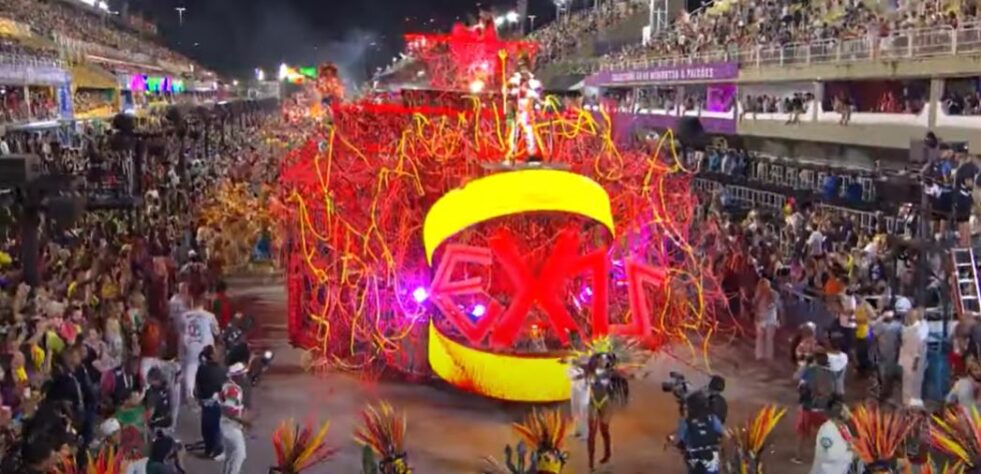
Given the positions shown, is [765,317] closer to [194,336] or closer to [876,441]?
[876,441]

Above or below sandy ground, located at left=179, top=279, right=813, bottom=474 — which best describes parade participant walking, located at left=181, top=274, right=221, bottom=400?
above

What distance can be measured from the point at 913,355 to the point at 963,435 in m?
3.93

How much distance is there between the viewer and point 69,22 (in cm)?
Result: 6731

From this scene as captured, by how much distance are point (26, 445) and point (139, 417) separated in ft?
6.48

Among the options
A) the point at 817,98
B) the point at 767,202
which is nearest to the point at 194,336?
the point at 767,202

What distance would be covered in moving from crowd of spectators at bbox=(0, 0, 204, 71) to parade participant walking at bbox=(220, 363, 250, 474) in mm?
38270

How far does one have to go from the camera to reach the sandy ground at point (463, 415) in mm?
11641

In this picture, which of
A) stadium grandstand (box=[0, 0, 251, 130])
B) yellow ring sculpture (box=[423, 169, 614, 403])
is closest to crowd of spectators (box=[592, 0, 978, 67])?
yellow ring sculpture (box=[423, 169, 614, 403])

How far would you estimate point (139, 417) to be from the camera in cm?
1022

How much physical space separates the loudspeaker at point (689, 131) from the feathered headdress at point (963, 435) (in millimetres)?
27189

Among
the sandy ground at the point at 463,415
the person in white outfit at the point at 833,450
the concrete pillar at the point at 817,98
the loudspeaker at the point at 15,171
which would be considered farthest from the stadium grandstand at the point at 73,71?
the person in white outfit at the point at 833,450

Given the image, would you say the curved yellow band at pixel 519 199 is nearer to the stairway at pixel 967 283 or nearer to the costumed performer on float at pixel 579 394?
the costumed performer on float at pixel 579 394

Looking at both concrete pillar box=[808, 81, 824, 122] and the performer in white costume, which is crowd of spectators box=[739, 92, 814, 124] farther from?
the performer in white costume

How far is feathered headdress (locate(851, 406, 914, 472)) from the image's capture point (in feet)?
27.6
